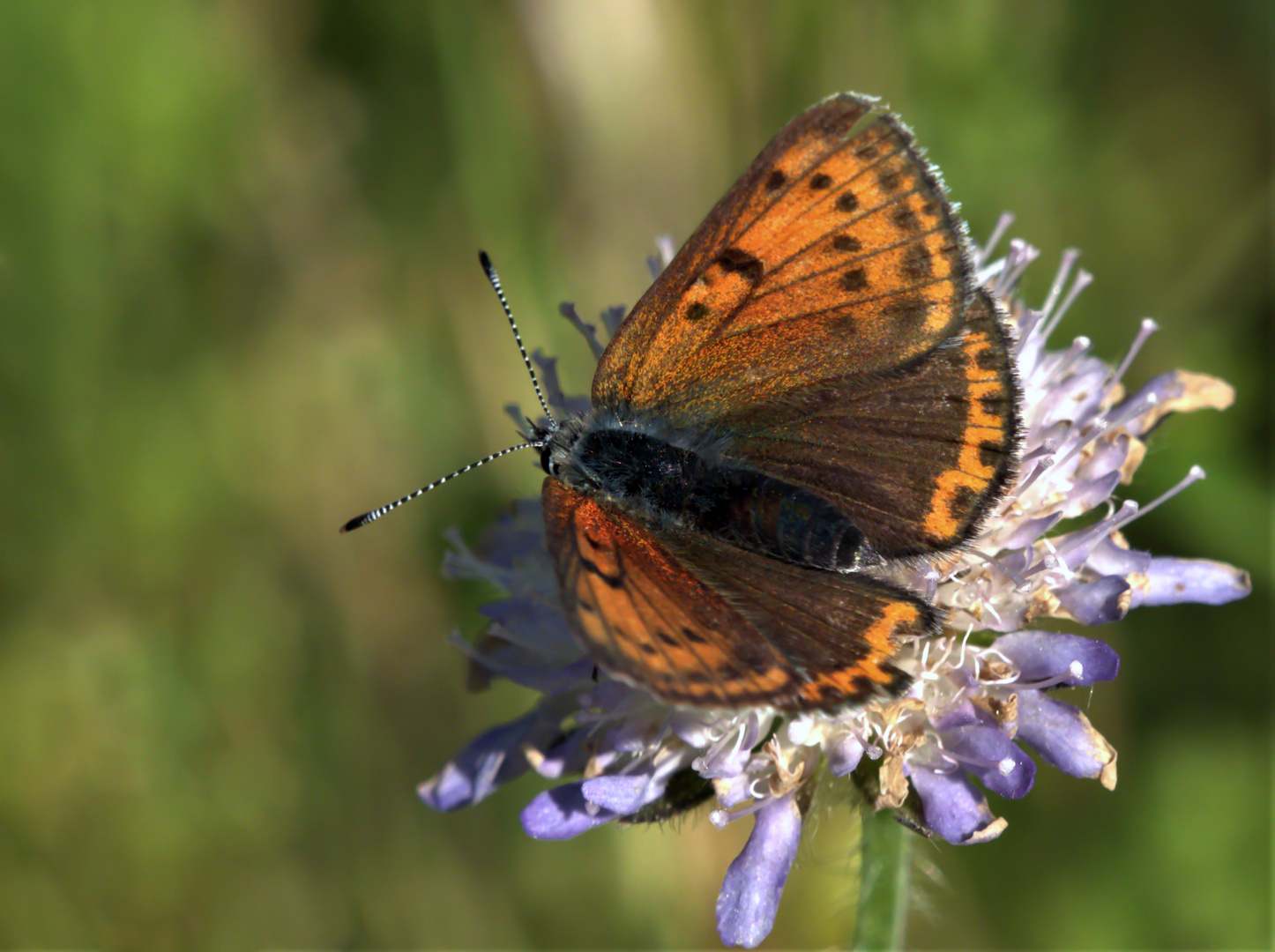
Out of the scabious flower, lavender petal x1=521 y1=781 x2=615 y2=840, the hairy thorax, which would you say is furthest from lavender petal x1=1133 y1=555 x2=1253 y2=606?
lavender petal x1=521 y1=781 x2=615 y2=840

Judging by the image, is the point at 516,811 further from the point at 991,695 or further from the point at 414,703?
the point at 991,695

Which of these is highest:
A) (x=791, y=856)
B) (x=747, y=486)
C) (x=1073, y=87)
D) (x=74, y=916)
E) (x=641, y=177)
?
(x=641, y=177)

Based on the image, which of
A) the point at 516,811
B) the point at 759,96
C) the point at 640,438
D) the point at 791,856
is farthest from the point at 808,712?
the point at 759,96

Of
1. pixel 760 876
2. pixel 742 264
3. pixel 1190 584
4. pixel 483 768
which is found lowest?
pixel 760 876

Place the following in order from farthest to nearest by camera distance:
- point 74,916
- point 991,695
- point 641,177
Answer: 1. point 641,177
2. point 74,916
3. point 991,695

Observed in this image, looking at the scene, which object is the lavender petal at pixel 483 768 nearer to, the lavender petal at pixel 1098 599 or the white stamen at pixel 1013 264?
the lavender petal at pixel 1098 599

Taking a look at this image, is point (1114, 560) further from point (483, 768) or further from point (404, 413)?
point (404, 413)

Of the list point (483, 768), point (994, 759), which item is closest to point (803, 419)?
point (994, 759)
